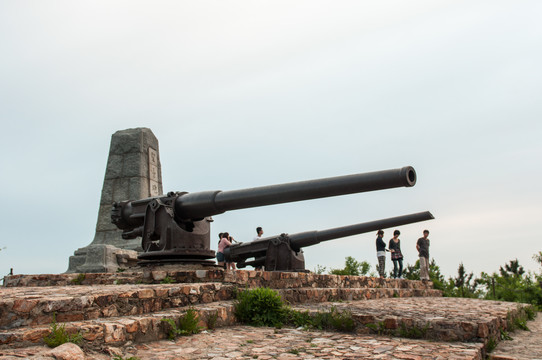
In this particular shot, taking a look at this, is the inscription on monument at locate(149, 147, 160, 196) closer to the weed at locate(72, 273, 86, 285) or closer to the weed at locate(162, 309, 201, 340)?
the weed at locate(72, 273, 86, 285)

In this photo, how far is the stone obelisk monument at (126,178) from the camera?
11.2 meters

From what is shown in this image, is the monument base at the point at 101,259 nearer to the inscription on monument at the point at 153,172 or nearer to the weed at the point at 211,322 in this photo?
the inscription on monument at the point at 153,172

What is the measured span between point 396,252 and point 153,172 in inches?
269

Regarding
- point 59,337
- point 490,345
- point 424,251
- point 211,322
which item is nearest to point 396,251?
point 424,251

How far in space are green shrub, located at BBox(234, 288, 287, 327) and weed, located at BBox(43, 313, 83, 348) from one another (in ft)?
7.15

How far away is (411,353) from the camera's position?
414cm

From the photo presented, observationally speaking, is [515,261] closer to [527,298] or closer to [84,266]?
[527,298]

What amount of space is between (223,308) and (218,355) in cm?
132

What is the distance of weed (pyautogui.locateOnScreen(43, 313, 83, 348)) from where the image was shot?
3.49 meters

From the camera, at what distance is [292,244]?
436 inches

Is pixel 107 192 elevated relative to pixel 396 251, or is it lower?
elevated

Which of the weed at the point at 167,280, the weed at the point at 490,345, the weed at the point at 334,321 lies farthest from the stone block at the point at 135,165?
the weed at the point at 490,345

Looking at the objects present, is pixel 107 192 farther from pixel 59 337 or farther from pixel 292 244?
pixel 59 337

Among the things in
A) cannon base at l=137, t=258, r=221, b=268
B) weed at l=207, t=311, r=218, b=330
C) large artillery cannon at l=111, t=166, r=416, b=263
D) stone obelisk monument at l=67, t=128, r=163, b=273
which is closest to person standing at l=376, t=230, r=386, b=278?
stone obelisk monument at l=67, t=128, r=163, b=273
